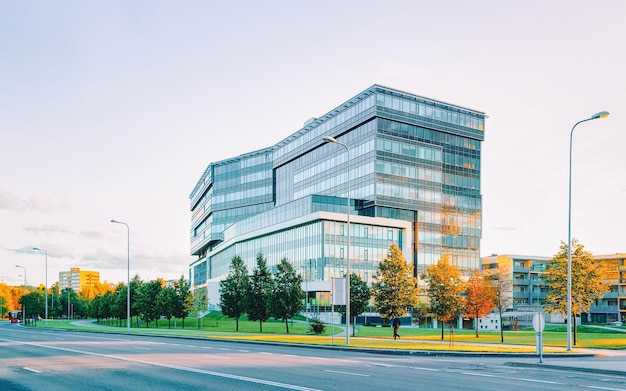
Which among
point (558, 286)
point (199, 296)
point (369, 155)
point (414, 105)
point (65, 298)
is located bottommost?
point (65, 298)

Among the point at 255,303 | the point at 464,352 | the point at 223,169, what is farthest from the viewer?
the point at 223,169

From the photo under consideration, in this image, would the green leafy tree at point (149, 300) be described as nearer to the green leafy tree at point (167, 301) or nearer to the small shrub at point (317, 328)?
the green leafy tree at point (167, 301)

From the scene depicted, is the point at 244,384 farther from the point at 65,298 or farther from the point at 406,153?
the point at 65,298

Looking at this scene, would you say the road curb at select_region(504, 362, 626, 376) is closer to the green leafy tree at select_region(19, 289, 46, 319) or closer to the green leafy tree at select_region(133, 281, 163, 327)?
the green leafy tree at select_region(133, 281, 163, 327)

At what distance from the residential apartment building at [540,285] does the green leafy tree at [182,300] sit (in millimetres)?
67630

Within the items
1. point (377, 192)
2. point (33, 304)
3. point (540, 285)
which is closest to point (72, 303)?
point (33, 304)

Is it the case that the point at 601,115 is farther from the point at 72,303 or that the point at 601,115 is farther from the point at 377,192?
the point at 72,303

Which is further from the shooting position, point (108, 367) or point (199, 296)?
point (199, 296)

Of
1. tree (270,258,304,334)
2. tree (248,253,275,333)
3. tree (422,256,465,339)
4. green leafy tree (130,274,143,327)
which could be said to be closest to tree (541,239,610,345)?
tree (422,256,465,339)

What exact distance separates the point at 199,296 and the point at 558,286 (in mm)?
45530

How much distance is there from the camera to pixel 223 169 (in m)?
130

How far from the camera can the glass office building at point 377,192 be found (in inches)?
3241

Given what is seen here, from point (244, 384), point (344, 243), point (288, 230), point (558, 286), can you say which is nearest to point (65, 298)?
→ point (288, 230)

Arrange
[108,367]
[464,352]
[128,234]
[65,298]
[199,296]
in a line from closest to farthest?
[108,367] < [464,352] < [128,234] < [199,296] < [65,298]
